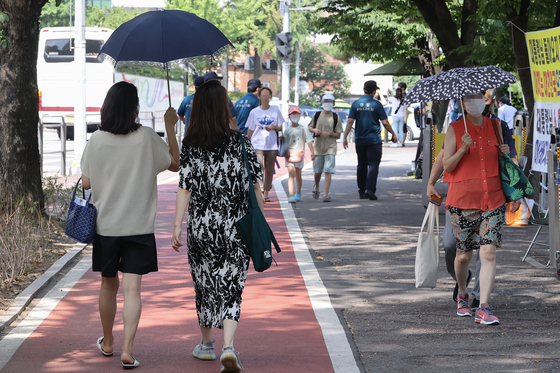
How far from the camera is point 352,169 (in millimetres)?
21766

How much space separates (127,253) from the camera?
16.2 ft

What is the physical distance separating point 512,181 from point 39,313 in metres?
3.82

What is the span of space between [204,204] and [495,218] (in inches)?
91.8

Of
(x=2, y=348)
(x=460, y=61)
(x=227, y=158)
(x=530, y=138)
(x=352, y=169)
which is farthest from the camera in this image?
(x=352, y=169)

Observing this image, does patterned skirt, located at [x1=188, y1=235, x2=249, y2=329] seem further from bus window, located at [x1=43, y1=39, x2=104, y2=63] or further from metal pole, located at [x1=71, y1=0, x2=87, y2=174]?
bus window, located at [x1=43, y1=39, x2=104, y2=63]

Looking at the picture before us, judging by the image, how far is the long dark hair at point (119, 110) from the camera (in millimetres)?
4824

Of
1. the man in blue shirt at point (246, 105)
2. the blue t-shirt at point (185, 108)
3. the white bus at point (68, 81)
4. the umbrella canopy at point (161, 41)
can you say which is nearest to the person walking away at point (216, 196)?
the umbrella canopy at point (161, 41)

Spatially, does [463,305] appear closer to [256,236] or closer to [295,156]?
[256,236]

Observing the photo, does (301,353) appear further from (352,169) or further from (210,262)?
(352,169)

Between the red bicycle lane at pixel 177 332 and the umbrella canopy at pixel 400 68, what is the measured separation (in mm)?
13692

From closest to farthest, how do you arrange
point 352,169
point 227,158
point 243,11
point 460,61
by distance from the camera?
point 227,158
point 460,61
point 352,169
point 243,11

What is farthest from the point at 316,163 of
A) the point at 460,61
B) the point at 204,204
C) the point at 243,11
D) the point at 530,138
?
the point at 243,11

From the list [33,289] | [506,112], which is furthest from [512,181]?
[506,112]

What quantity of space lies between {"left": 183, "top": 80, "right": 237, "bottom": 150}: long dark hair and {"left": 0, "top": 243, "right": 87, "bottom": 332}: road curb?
216 centimetres
